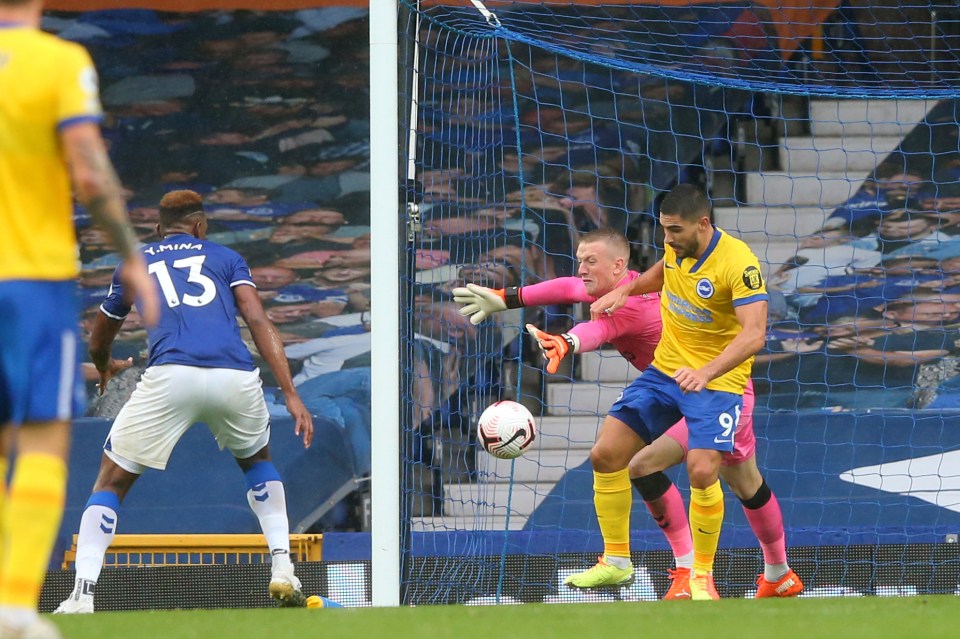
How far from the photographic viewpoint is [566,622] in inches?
182

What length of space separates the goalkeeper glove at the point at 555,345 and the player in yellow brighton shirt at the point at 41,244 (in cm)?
309

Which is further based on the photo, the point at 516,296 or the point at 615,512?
the point at 516,296

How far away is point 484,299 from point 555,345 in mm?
600

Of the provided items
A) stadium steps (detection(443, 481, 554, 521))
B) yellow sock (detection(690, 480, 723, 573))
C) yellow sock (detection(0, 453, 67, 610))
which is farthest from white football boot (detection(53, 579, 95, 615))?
stadium steps (detection(443, 481, 554, 521))

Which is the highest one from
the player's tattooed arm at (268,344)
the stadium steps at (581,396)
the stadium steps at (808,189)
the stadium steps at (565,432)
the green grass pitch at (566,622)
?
the stadium steps at (808,189)

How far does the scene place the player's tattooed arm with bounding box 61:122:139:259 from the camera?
3.28 m

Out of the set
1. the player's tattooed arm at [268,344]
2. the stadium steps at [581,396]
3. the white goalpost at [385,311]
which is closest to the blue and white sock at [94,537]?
the player's tattooed arm at [268,344]

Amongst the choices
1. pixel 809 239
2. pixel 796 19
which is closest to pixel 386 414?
pixel 809 239

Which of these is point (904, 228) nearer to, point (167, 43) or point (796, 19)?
point (796, 19)

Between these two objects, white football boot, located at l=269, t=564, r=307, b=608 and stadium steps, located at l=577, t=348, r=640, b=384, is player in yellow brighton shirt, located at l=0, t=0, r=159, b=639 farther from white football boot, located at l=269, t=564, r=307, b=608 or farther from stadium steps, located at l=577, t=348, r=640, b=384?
stadium steps, located at l=577, t=348, r=640, b=384

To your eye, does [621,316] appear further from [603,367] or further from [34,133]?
[34,133]

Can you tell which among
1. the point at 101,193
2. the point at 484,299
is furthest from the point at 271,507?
the point at 101,193

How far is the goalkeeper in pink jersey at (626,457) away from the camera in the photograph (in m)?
6.48

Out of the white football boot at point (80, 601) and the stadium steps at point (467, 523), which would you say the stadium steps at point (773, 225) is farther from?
the white football boot at point (80, 601)
